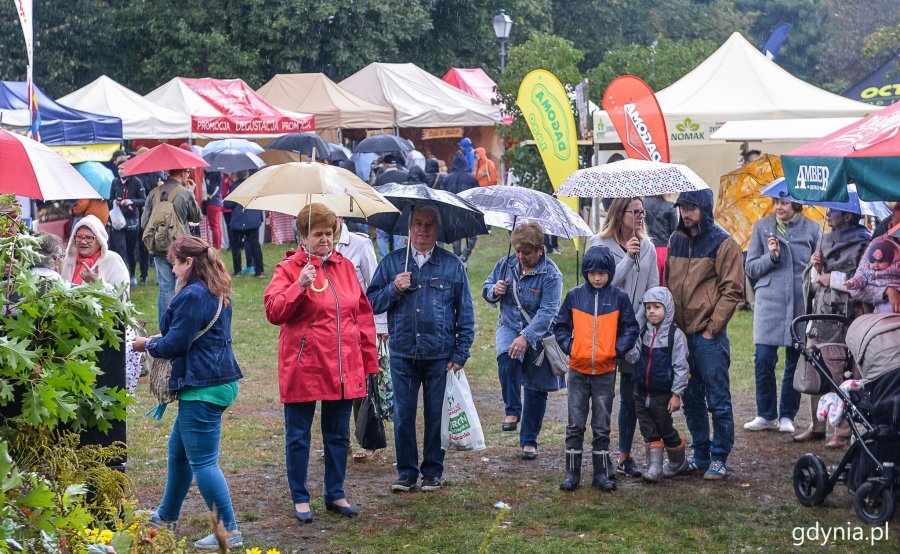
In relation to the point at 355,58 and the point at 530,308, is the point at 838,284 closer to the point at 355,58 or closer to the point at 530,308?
the point at 530,308

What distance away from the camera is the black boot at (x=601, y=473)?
711 cm

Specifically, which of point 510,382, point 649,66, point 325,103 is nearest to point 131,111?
point 325,103

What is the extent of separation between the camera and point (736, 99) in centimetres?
1541

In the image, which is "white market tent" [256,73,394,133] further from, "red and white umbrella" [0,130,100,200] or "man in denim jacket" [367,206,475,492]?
"red and white umbrella" [0,130,100,200]

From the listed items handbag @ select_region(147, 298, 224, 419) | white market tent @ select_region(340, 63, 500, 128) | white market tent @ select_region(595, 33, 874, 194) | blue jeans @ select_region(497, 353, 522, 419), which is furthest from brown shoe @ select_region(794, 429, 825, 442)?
white market tent @ select_region(340, 63, 500, 128)

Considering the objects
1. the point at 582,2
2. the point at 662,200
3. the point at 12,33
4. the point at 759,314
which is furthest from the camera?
the point at 582,2

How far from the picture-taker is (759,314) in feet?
28.3

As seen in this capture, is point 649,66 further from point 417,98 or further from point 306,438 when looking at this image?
point 306,438

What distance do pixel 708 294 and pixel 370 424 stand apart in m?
2.37

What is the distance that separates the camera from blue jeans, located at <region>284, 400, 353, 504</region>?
20.8 ft

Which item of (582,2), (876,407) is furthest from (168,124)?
(582,2)

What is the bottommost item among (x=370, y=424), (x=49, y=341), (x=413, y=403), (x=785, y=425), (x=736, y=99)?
(x=785, y=425)

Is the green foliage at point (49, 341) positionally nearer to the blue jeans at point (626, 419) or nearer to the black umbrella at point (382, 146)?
the blue jeans at point (626, 419)

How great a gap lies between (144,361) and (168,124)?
14.0 metres
